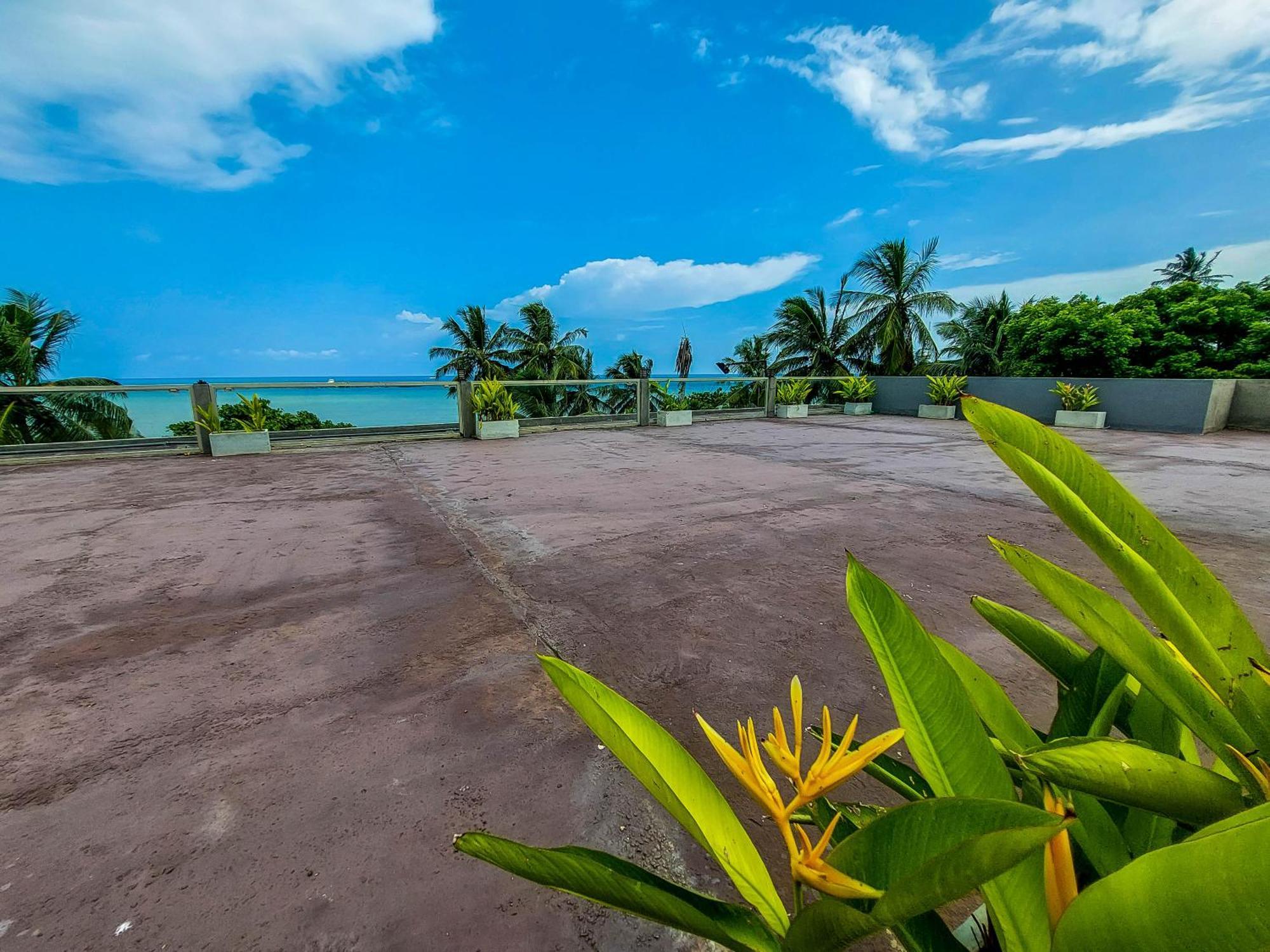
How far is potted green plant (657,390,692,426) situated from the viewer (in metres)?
10.6

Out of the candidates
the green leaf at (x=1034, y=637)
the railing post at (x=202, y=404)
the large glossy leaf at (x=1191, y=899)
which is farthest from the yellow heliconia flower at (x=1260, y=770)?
the railing post at (x=202, y=404)

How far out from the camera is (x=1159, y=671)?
1.96 feet

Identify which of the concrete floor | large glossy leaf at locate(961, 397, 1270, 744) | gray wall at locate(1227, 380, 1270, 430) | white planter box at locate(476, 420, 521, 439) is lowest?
the concrete floor

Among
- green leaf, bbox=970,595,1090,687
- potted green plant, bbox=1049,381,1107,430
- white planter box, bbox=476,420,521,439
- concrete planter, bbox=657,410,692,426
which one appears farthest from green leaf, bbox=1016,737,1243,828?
potted green plant, bbox=1049,381,1107,430

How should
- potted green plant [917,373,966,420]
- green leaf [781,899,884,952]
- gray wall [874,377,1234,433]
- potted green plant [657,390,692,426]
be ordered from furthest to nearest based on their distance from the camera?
potted green plant [917,373,966,420] < potted green plant [657,390,692,426] < gray wall [874,377,1234,433] < green leaf [781,899,884,952]

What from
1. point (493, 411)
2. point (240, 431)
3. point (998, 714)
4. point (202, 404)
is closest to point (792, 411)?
point (493, 411)

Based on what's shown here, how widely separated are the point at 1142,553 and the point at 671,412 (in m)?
10.1

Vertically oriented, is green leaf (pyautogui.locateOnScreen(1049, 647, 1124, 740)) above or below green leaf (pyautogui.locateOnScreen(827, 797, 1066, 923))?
below

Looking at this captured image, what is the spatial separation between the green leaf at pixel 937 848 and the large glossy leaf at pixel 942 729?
→ 0.04 metres

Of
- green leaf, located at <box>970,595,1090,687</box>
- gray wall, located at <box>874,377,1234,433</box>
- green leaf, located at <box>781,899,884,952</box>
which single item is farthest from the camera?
gray wall, located at <box>874,377,1234,433</box>

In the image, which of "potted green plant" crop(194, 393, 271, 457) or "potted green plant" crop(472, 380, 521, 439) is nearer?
"potted green plant" crop(194, 393, 271, 457)

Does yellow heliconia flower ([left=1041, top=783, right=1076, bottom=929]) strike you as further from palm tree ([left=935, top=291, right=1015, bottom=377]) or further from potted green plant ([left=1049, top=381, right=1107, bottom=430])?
palm tree ([left=935, top=291, right=1015, bottom=377])

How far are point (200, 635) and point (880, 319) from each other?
20.3 meters

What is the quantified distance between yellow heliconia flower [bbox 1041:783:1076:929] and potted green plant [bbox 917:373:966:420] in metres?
12.5
